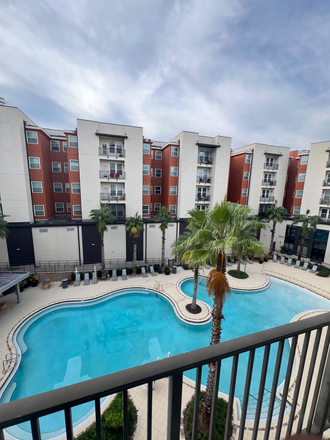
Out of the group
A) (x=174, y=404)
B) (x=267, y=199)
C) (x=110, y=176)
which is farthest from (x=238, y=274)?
(x=174, y=404)

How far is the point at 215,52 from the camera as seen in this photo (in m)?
6.56

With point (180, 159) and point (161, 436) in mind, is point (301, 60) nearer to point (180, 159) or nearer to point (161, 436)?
point (161, 436)

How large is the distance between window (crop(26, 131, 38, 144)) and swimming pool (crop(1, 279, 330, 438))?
16172 mm

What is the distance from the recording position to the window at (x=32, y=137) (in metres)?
20.0

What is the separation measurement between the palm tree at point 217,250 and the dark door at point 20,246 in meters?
19.7

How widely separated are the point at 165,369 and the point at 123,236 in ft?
72.4

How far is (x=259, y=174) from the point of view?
28.0m

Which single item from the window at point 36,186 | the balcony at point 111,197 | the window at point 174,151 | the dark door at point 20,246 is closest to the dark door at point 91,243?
the balcony at point 111,197

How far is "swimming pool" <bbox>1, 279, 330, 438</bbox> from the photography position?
31.6ft

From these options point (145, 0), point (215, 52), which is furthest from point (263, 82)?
point (145, 0)

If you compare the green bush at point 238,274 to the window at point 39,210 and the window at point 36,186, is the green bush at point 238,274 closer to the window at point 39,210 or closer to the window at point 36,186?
the window at point 39,210

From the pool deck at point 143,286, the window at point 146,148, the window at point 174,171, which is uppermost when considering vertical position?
the window at point 146,148

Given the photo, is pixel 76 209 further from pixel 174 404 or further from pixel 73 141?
pixel 174 404

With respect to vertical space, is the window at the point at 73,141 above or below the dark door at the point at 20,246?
above
